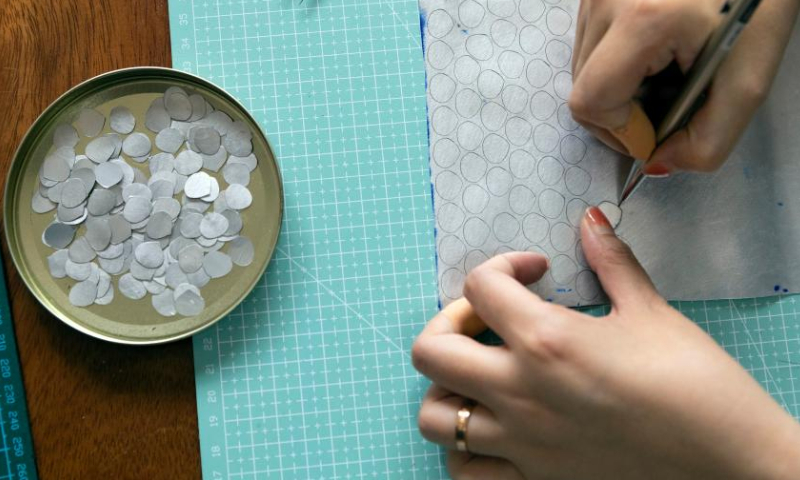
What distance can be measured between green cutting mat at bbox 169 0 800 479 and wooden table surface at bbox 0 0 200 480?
0.12 ft

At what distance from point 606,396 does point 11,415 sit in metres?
0.61

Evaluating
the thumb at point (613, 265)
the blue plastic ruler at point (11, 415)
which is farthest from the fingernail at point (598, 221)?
the blue plastic ruler at point (11, 415)

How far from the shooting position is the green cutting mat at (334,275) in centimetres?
72

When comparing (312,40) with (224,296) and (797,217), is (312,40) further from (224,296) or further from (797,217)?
(797,217)

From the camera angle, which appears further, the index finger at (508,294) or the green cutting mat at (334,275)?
the green cutting mat at (334,275)

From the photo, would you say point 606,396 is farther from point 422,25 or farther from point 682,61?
point 422,25

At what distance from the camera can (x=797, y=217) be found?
72cm

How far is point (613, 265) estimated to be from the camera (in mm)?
670

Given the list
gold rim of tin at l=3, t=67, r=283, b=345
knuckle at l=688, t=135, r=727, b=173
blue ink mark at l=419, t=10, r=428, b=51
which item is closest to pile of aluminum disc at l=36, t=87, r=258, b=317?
gold rim of tin at l=3, t=67, r=283, b=345

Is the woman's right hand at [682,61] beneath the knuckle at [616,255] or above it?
above

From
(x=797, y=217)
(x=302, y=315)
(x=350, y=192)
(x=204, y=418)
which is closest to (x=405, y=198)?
(x=350, y=192)

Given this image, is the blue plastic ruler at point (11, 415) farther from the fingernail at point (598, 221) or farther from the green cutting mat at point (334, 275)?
the fingernail at point (598, 221)

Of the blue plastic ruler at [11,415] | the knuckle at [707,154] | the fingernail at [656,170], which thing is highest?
the knuckle at [707,154]

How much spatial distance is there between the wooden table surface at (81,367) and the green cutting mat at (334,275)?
36 mm
